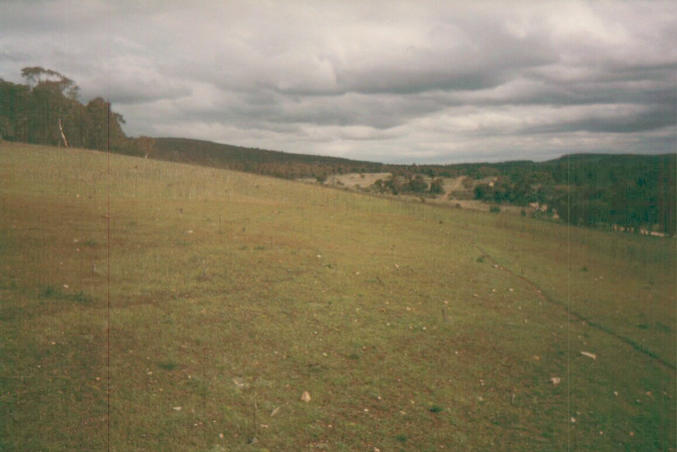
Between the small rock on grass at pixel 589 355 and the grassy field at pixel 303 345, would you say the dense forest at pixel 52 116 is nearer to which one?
the grassy field at pixel 303 345

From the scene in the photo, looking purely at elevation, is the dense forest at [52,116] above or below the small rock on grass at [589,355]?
above

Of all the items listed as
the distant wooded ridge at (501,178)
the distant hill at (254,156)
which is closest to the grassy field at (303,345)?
the distant wooded ridge at (501,178)

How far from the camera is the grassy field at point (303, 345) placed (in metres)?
5.74

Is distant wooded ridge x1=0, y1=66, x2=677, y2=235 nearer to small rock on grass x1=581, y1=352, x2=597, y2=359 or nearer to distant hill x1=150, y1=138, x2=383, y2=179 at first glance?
distant hill x1=150, y1=138, x2=383, y2=179

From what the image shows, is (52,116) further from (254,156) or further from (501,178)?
(501,178)

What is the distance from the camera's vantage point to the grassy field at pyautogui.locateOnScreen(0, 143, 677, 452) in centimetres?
574

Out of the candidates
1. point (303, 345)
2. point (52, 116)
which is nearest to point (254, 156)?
point (52, 116)

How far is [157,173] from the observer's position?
40.3 metres

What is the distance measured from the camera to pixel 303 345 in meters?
8.31

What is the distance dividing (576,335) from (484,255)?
30.7 ft

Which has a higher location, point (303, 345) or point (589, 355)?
point (303, 345)

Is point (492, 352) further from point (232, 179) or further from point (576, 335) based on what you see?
point (232, 179)

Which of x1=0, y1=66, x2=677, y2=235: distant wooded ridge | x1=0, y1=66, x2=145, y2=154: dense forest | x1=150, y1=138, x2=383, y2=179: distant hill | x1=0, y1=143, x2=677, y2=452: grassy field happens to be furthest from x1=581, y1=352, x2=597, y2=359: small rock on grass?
x1=150, y1=138, x2=383, y2=179: distant hill

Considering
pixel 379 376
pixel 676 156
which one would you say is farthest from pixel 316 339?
pixel 676 156
